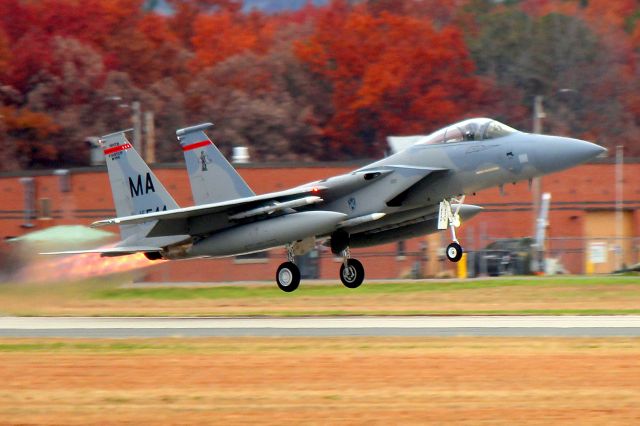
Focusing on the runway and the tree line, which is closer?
the runway

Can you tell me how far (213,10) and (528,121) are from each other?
41.0 m

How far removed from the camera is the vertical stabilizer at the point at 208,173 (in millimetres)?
24656

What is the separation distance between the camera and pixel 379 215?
22656 mm

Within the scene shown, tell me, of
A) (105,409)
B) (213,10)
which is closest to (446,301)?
(105,409)

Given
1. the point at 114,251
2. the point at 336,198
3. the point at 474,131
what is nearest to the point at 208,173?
the point at 114,251

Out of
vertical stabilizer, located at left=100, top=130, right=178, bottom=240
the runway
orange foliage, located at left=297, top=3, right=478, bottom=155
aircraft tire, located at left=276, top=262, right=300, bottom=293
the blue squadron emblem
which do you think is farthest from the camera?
orange foliage, located at left=297, top=3, right=478, bottom=155

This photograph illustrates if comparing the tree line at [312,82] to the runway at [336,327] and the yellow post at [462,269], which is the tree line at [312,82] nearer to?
the yellow post at [462,269]

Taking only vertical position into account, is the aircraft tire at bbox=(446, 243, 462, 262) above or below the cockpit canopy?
below

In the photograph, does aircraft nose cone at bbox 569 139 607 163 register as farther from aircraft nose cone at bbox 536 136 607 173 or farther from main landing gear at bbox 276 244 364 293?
main landing gear at bbox 276 244 364 293

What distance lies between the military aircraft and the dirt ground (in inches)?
183

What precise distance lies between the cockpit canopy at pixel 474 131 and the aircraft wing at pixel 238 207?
9.53 ft

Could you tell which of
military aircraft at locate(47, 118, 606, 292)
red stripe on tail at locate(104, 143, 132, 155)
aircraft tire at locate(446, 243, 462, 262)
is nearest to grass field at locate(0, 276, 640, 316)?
military aircraft at locate(47, 118, 606, 292)

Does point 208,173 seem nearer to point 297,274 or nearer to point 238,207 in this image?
point 238,207

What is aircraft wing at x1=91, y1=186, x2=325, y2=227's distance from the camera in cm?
2294
